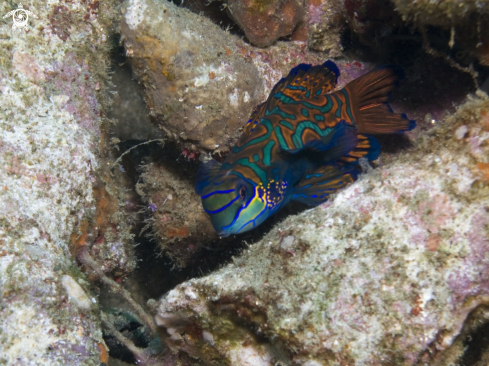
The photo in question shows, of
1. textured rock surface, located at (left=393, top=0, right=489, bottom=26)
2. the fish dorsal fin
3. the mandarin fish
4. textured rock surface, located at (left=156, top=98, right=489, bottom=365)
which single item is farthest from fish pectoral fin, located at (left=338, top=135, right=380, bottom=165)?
the fish dorsal fin

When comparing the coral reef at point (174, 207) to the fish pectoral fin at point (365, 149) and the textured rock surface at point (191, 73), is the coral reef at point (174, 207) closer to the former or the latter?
the textured rock surface at point (191, 73)

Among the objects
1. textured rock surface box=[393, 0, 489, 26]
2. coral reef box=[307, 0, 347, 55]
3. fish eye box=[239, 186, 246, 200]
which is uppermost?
coral reef box=[307, 0, 347, 55]

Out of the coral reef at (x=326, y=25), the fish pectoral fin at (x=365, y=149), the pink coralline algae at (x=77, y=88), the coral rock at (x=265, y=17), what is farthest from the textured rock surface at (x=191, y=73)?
the fish pectoral fin at (x=365, y=149)

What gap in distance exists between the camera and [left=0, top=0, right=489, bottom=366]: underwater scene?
2.15 metres

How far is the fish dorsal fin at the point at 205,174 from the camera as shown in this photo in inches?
131

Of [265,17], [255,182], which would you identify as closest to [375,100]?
[265,17]

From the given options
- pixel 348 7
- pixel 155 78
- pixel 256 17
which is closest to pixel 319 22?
pixel 348 7

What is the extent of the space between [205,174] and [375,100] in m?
2.26

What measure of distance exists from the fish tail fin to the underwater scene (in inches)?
0.8

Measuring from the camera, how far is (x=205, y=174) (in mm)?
3445

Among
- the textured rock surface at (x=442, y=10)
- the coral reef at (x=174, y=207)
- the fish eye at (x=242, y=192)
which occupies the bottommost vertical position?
the coral reef at (x=174, y=207)

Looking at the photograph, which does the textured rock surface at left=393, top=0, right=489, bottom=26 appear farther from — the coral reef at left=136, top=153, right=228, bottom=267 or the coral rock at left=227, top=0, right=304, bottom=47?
the coral reef at left=136, top=153, right=228, bottom=267

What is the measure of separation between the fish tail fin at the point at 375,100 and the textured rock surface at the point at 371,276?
4.13 feet

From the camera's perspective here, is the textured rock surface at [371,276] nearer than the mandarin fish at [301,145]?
Yes
